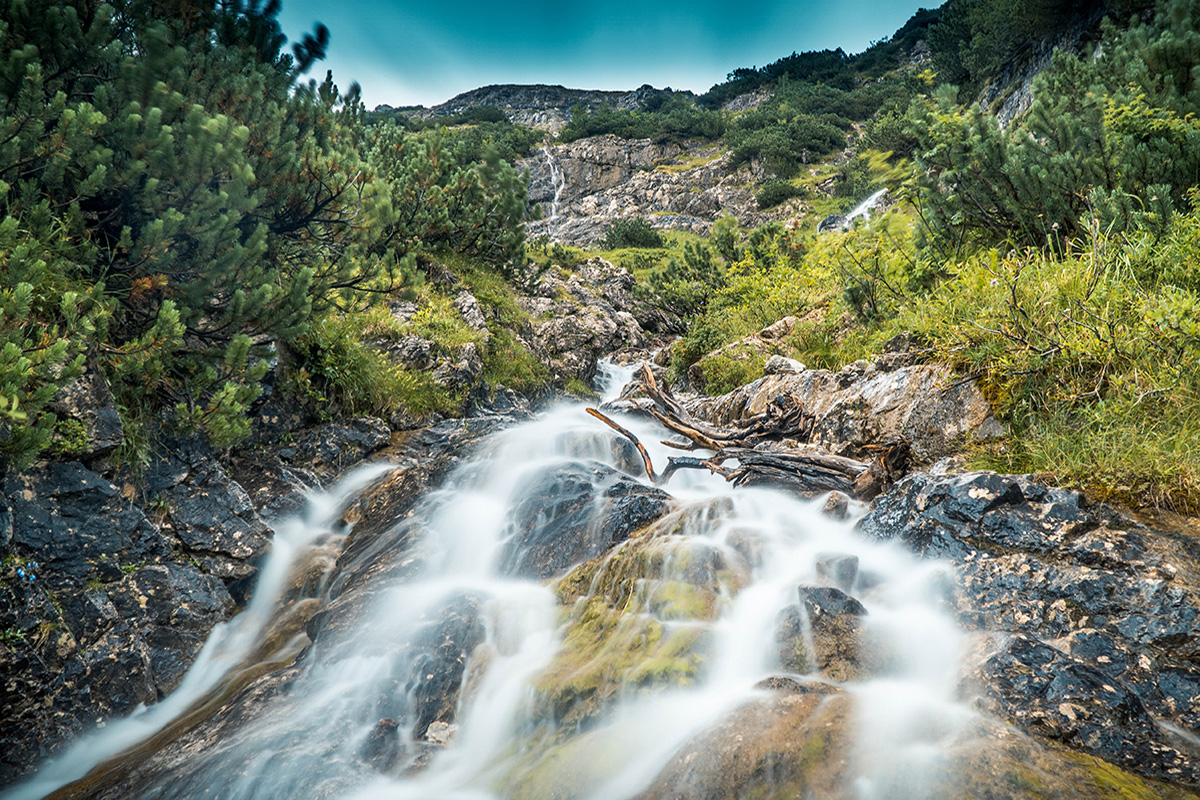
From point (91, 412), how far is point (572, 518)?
4.06 metres

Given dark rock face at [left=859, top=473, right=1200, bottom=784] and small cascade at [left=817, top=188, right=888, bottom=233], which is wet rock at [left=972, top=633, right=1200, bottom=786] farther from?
small cascade at [left=817, top=188, right=888, bottom=233]

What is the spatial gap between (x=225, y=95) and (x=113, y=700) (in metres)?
5.14

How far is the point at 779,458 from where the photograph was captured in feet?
18.6

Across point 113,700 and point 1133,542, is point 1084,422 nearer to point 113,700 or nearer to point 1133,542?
point 1133,542

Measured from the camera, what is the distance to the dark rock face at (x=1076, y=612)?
2.41 m

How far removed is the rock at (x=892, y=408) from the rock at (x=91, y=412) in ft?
21.8

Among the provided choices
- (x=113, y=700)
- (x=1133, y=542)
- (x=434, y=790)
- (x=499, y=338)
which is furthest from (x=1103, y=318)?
(x=499, y=338)

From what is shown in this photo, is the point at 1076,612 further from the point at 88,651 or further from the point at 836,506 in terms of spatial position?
the point at 88,651

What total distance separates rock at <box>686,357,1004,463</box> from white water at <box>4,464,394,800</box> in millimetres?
5688

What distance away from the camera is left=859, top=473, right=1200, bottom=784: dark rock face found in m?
2.41

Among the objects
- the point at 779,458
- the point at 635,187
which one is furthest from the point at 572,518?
the point at 635,187

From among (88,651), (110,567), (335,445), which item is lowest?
(88,651)

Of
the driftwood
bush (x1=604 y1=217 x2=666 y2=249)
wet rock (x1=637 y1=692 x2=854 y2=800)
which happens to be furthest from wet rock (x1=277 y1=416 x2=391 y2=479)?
bush (x1=604 y1=217 x2=666 y2=249)

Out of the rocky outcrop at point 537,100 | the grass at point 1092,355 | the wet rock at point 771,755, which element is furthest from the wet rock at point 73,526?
the rocky outcrop at point 537,100
